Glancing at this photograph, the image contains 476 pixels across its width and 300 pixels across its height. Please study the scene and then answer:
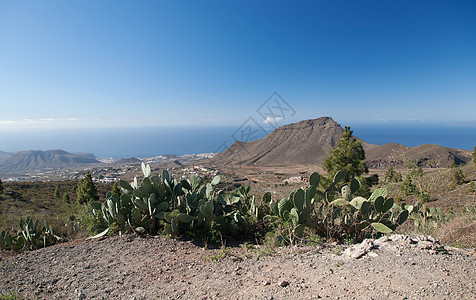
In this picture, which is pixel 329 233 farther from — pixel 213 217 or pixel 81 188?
pixel 81 188

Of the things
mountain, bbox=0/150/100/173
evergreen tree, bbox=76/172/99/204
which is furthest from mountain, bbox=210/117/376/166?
mountain, bbox=0/150/100/173

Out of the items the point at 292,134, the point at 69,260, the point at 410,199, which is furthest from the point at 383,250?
the point at 292,134

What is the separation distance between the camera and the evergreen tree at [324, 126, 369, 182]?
1066 centimetres

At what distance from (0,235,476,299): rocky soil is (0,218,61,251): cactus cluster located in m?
0.91

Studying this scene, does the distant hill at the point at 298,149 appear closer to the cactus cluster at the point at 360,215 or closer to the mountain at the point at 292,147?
the mountain at the point at 292,147

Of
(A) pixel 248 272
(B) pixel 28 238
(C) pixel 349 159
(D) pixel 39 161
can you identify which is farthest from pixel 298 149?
(D) pixel 39 161

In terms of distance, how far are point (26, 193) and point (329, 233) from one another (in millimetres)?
34955

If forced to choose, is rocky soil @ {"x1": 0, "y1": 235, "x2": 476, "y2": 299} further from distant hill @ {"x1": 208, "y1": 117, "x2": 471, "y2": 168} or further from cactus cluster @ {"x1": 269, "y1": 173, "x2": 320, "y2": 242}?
distant hill @ {"x1": 208, "y1": 117, "x2": 471, "y2": 168}

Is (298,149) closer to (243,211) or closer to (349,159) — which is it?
(349,159)

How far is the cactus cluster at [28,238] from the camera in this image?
14.4ft

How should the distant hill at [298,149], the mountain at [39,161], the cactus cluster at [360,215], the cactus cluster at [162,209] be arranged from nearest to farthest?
the cactus cluster at [360,215] < the cactus cluster at [162,209] < the distant hill at [298,149] < the mountain at [39,161]

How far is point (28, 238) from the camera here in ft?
15.0

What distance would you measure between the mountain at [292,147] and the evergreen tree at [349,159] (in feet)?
188

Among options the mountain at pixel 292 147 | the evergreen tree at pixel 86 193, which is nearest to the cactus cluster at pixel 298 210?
the evergreen tree at pixel 86 193
